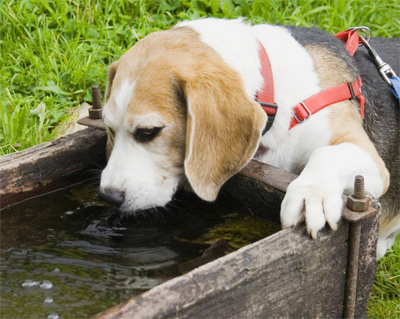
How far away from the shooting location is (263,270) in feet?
7.97

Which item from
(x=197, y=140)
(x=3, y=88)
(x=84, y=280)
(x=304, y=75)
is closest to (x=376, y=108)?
(x=304, y=75)

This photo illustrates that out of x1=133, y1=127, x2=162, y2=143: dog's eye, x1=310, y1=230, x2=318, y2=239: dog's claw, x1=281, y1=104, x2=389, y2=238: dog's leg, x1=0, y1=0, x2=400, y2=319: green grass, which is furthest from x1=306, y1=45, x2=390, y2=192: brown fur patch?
x1=0, y1=0, x2=400, y2=319: green grass

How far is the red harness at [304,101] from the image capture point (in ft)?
10.3

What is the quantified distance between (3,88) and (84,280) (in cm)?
261

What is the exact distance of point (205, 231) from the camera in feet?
10.1

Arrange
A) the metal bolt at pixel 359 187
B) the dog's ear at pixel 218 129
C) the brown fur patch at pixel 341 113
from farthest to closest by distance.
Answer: the brown fur patch at pixel 341 113, the dog's ear at pixel 218 129, the metal bolt at pixel 359 187

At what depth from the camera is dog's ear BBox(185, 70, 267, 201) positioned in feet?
9.55

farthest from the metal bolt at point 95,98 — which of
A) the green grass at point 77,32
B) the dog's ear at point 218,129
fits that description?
the green grass at point 77,32

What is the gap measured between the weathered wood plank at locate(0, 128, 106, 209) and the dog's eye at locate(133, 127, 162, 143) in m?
0.61

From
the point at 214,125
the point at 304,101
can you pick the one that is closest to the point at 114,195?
the point at 214,125

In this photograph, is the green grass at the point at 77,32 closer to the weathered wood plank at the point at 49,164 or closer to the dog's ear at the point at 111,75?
the weathered wood plank at the point at 49,164

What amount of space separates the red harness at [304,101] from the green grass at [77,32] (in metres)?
1.84

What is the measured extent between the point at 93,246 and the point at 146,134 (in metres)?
0.52

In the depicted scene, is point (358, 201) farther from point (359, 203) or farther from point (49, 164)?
point (49, 164)
